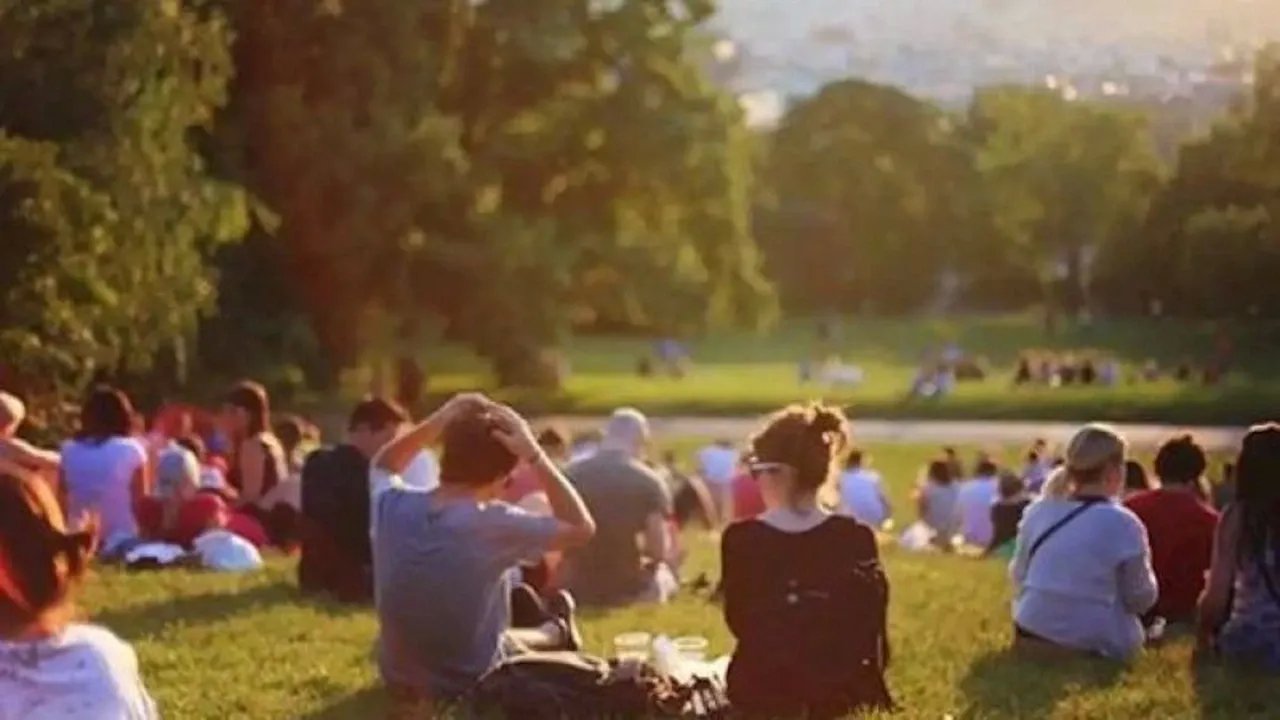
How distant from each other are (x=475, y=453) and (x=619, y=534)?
3987 millimetres

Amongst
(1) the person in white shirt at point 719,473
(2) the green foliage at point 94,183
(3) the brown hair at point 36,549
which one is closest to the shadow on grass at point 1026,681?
(3) the brown hair at point 36,549

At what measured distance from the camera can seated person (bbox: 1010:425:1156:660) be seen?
8.17 metres

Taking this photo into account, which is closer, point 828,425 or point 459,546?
point 828,425

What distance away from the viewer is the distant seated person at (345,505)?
1023 cm

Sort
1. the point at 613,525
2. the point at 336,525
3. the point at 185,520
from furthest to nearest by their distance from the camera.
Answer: the point at 185,520
the point at 613,525
the point at 336,525

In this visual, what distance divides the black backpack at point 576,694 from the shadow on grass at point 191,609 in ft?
8.90

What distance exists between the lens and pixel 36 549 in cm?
417

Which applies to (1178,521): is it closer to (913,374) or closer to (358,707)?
(358,707)

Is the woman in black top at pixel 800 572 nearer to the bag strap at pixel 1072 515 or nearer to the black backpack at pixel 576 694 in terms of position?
the black backpack at pixel 576 694

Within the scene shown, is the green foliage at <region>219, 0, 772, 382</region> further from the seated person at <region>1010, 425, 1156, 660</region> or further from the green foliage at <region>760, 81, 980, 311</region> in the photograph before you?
the green foliage at <region>760, 81, 980, 311</region>

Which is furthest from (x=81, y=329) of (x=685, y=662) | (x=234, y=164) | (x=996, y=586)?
(x=685, y=662)

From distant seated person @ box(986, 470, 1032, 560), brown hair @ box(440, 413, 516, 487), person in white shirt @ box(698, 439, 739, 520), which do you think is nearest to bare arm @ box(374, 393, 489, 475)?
brown hair @ box(440, 413, 516, 487)

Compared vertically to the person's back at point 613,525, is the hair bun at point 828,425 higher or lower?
higher

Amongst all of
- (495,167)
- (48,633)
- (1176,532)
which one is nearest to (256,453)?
(1176,532)
